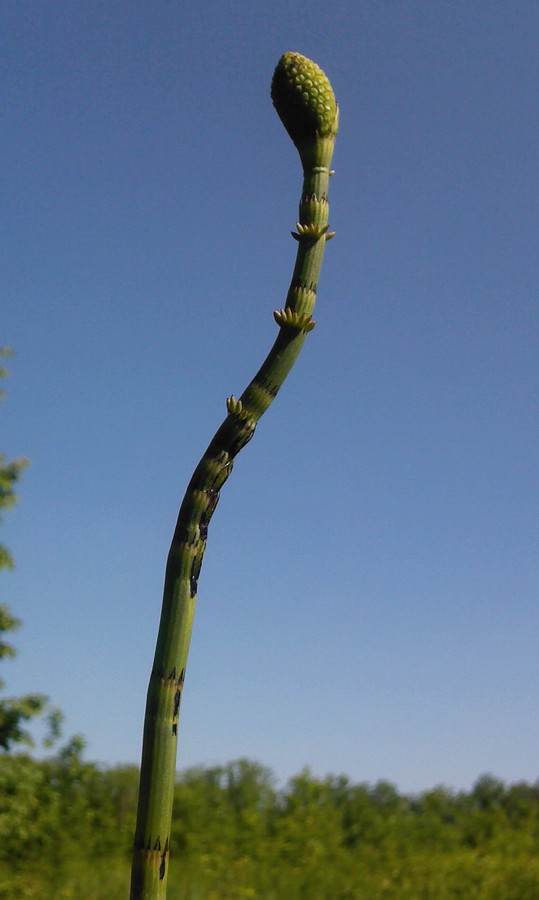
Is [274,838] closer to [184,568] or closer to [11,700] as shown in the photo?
[11,700]

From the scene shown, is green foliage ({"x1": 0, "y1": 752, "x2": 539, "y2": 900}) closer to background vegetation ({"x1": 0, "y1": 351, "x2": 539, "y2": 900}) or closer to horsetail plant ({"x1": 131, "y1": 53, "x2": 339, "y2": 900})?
background vegetation ({"x1": 0, "y1": 351, "x2": 539, "y2": 900})

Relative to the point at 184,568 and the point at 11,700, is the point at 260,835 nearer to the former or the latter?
the point at 11,700

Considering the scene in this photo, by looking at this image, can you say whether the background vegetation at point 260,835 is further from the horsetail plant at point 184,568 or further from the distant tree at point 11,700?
the horsetail plant at point 184,568

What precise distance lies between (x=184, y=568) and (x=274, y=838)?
10.8 m

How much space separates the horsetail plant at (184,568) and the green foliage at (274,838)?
929 cm

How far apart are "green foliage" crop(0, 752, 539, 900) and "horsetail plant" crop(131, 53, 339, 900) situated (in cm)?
929

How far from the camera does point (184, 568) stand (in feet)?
4.86

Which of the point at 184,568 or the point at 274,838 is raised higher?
the point at 274,838

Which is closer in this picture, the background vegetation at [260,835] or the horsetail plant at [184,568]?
the horsetail plant at [184,568]

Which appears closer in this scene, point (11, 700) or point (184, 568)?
point (184, 568)

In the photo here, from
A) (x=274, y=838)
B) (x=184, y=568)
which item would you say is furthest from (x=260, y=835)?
(x=184, y=568)

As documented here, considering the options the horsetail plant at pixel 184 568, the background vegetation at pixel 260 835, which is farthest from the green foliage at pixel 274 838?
the horsetail plant at pixel 184 568

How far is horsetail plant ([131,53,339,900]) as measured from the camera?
145 centimetres

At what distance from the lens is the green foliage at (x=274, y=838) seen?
10.2 meters
